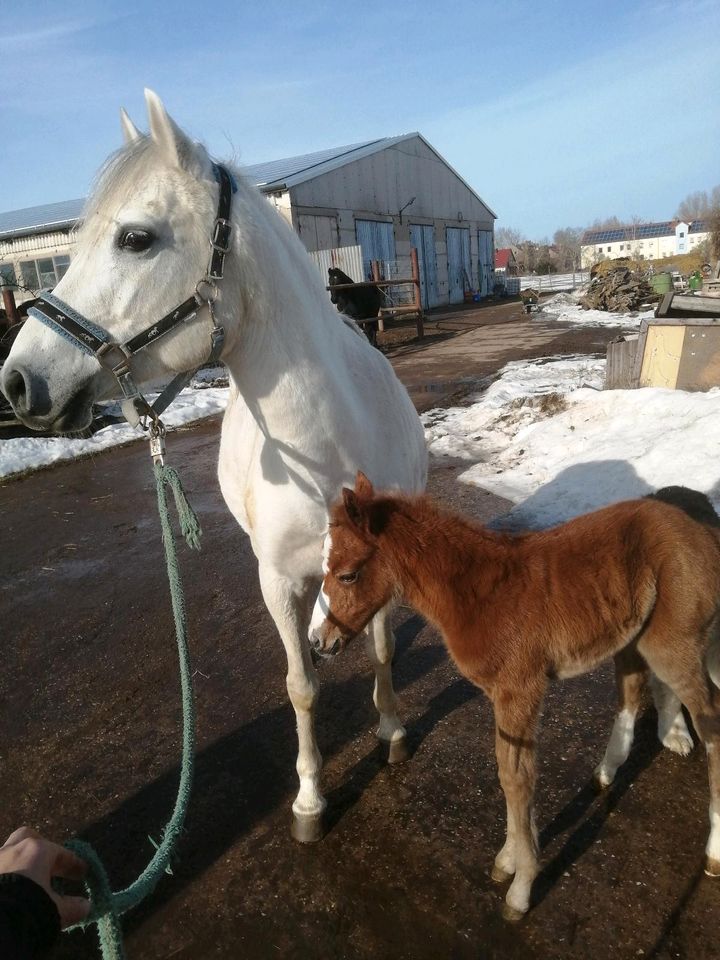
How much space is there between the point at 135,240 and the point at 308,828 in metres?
2.37

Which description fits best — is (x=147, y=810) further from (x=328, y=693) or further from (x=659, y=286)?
(x=659, y=286)

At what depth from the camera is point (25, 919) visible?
1.08 metres

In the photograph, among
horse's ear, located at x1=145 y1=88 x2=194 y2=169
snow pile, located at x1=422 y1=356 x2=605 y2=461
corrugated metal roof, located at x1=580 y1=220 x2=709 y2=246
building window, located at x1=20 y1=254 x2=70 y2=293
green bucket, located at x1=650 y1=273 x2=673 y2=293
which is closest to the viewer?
horse's ear, located at x1=145 y1=88 x2=194 y2=169

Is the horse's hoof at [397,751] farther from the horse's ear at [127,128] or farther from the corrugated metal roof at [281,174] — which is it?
the corrugated metal roof at [281,174]

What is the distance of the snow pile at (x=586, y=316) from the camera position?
20147mm

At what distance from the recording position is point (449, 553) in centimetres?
206

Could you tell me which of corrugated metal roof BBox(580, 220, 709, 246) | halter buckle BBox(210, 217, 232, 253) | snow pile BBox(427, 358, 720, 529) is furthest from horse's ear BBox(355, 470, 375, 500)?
corrugated metal roof BBox(580, 220, 709, 246)

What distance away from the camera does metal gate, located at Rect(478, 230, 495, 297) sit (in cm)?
3906

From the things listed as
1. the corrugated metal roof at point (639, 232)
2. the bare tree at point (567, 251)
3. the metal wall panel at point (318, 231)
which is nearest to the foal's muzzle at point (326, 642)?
the metal wall panel at point (318, 231)

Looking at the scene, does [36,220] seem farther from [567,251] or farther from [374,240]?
[567,251]

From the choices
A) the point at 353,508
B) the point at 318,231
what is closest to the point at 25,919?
the point at 353,508

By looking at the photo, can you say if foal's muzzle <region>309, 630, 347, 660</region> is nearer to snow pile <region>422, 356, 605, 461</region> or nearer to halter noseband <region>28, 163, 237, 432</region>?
halter noseband <region>28, 163, 237, 432</region>

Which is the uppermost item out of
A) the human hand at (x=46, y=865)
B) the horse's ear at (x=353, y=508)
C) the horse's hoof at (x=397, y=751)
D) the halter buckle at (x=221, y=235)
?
the halter buckle at (x=221, y=235)

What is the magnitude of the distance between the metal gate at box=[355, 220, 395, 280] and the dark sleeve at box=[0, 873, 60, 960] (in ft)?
83.6
